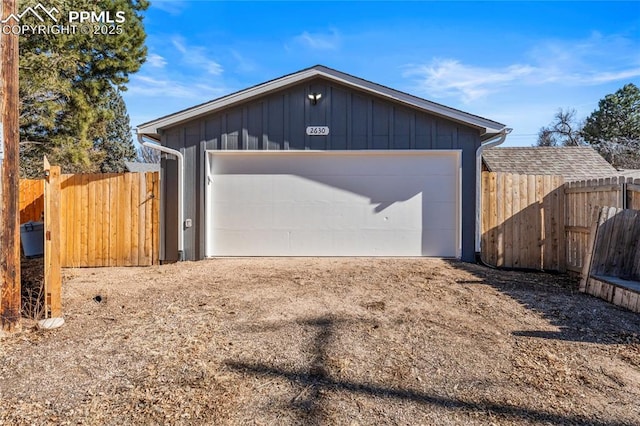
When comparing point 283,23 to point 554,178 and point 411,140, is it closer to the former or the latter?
point 411,140

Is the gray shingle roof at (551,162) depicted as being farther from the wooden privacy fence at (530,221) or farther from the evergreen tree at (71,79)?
the evergreen tree at (71,79)

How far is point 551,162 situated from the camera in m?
12.2

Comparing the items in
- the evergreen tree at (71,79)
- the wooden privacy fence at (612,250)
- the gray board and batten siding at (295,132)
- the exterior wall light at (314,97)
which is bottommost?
the wooden privacy fence at (612,250)

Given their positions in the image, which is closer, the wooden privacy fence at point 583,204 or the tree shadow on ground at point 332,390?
the tree shadow on ground at point 332,390

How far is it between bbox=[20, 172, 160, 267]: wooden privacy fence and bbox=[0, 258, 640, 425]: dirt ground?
1.99m

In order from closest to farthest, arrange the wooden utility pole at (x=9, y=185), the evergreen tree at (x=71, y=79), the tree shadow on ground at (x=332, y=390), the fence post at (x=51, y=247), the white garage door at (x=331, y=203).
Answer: the tree shadow on ground at (x=332, y=390), the wooden utility pole at (x=9, y=185), the fence post at (x=51, y=247), the white garage door at (x=331, y=203), the evergreen tree at (x=71, y=79)

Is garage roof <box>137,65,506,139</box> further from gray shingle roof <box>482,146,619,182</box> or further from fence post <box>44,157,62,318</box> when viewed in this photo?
gray shingle roof <box>482,146,619,182</box>

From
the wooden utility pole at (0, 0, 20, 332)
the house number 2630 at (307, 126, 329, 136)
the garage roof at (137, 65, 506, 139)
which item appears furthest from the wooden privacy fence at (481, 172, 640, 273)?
the wooden utility pole at (0, 0, 20, 332)

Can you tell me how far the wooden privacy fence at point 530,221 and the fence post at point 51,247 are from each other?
6.65 meters

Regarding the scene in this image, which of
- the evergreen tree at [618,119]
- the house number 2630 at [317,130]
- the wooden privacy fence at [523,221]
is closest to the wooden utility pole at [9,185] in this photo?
the house number 2630 at [317,130]

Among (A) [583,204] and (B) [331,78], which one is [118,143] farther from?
(A) [583,204]

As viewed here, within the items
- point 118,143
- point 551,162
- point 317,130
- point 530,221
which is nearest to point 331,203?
point 317,130

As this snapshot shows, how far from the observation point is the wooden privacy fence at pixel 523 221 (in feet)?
21.7

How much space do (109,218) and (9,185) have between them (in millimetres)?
3653
